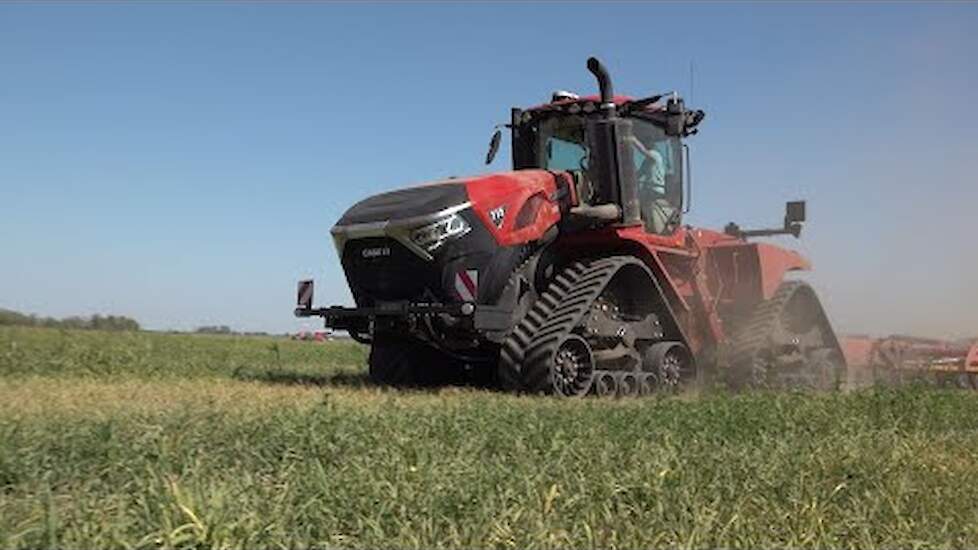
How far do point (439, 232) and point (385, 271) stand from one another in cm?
78

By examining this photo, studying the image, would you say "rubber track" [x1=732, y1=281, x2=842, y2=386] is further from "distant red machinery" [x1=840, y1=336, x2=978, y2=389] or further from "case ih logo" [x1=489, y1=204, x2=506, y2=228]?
"case ih logo" [x1=489, y1=204, x2=506, y2=228]

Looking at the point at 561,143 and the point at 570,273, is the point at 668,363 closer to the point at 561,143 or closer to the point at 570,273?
the point at 570,273

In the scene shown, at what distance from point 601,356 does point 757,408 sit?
259 centimetres

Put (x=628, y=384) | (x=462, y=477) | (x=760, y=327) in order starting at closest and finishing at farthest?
(x=462, y=477) < (x=628, y=384) < (x=760, y=327)

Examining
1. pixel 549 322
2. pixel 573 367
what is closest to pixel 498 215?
pixel 549 322

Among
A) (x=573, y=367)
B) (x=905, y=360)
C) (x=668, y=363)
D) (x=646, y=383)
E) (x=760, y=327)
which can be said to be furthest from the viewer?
(x=905, y=360)

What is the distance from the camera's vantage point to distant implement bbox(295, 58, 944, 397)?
8641mm

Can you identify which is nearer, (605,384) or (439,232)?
(439,232)

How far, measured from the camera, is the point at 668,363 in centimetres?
1008

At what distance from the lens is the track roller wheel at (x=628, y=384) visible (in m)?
9.40

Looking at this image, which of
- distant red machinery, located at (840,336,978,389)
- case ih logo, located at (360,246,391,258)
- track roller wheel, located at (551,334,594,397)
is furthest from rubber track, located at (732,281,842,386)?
case ih logo, located at (360,246,391,258)

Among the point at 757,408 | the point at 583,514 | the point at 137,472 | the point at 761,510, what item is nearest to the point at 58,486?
the point at 137,472

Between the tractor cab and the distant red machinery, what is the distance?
4829 millimetres

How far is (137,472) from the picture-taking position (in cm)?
379
